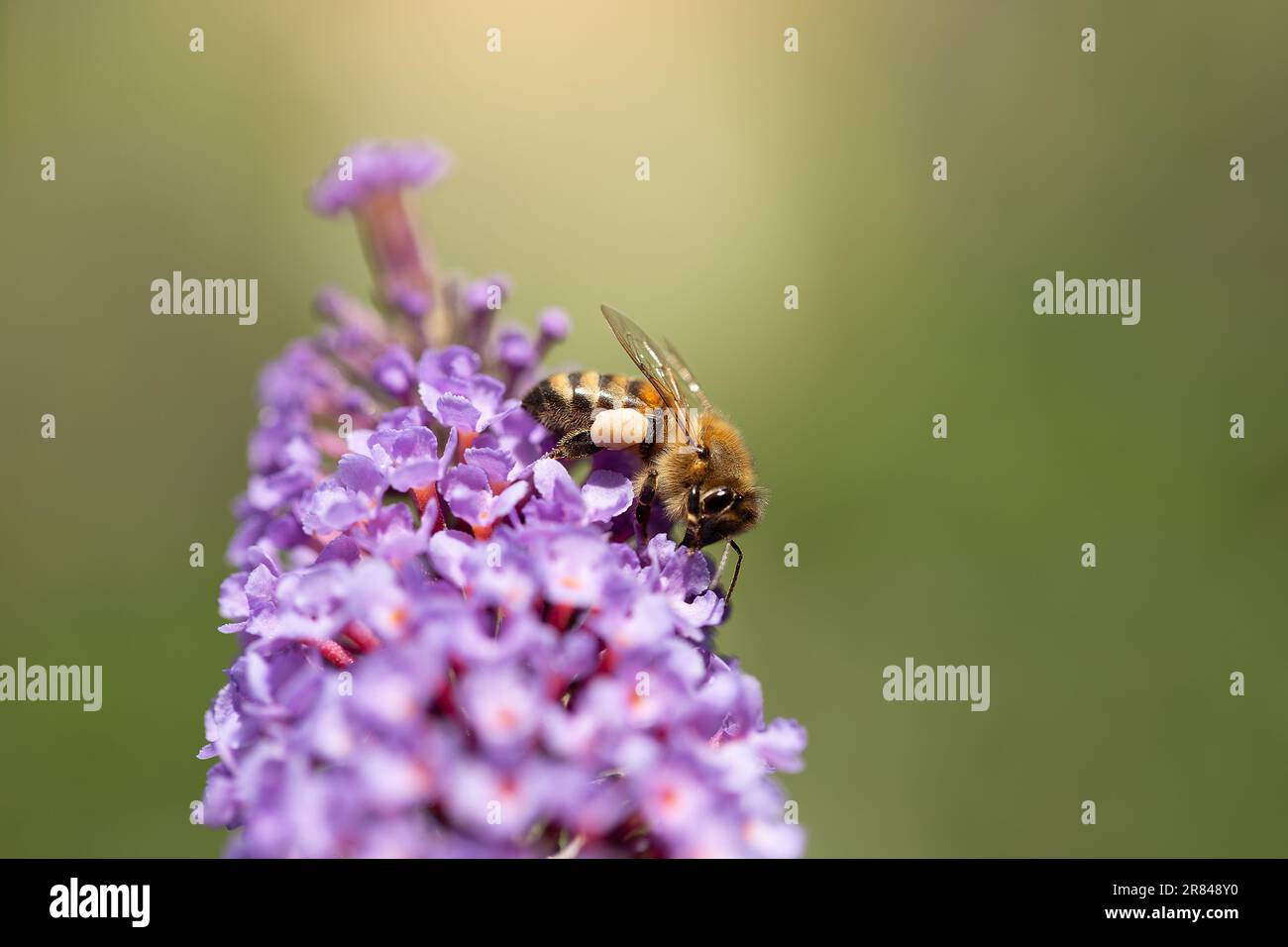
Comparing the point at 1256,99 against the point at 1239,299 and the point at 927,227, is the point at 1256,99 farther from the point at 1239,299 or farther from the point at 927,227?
the point at 927,227

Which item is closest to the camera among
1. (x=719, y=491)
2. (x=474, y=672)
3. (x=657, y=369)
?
(x=474, y=672)

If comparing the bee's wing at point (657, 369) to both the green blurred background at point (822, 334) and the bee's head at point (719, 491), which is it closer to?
the bee's head at point (719, 491)

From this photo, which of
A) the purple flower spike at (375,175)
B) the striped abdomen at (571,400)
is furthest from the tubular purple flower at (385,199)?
the striped abdomen at (571,400)

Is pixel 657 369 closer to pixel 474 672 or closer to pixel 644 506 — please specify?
pixel 644 506

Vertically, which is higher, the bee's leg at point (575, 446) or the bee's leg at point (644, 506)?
the bee's leg at point (575, 446)

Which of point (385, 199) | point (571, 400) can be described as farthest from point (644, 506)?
point (385, 199)
